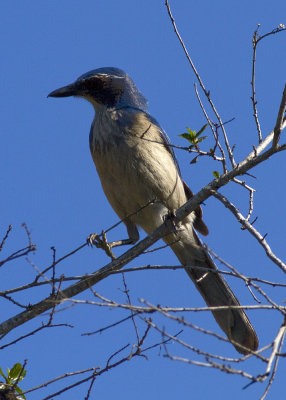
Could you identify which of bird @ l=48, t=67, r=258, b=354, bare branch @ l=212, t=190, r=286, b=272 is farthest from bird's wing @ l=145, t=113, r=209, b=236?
bare branch @ l=212, t=190, r=286, b=272

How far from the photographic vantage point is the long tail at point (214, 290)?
6.45m

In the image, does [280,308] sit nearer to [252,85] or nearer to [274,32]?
[252,85]

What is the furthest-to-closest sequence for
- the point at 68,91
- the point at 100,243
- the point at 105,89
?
1. the point at 68,91
2. the point at 105,89
3. the point at 100,243

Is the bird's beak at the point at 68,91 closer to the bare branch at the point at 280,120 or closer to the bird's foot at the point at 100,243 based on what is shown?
the bird's foot at the point at 100,243

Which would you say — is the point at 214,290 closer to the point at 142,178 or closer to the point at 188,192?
the point at 188,192

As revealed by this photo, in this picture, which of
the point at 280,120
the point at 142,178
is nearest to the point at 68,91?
the point at 142,178

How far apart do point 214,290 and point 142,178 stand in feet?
5.01

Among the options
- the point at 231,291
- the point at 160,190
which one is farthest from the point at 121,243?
the point at 231,291

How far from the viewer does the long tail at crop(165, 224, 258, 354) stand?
645cm

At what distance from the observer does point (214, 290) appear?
22.7ft

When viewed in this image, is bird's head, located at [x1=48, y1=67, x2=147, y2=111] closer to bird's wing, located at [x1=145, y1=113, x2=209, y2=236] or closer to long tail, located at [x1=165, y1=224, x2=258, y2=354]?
bird's wing, located at [x1=145, y1=113, x2=209, y2=236]

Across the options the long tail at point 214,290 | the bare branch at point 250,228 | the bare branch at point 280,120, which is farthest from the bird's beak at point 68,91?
the bare branch at point 280,120

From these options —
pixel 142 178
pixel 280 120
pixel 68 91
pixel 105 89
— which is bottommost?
pixel 280 120

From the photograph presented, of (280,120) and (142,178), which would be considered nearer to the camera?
(280,120)
